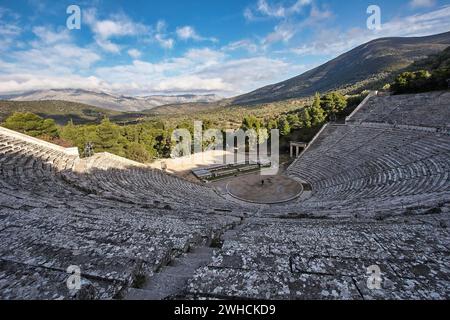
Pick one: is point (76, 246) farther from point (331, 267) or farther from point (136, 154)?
point (136, 154)

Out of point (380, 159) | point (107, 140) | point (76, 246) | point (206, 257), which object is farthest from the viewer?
point (107, 140)

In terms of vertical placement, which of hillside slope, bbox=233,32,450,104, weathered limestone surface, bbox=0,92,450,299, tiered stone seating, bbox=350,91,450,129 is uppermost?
hillside slope, bbox=233,32,450,104

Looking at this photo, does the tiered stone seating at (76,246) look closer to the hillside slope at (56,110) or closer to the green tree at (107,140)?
the green tree at (107,140)

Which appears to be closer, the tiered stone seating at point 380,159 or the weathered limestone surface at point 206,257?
the weathered limestone surface at point 206,257

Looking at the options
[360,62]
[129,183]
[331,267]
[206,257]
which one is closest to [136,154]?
[129,183]

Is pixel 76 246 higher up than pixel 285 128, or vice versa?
pixel 285 128

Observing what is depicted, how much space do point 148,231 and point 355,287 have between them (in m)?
3.39

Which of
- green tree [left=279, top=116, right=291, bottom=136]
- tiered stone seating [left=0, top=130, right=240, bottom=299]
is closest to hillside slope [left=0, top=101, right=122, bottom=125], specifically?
green tree [left=279, top=116, right=291, bottom=136]

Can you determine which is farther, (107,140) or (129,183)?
(107,140)

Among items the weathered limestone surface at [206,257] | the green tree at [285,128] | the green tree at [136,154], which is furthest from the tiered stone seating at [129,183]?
the green tree at [285,128]

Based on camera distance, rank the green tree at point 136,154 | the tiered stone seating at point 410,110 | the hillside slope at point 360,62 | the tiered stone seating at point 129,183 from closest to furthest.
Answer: the tiered stone seating at point 129,183, the tiered stone seating at point 410,110, the green tree at point 136,154, the hillside slope at point 360,62

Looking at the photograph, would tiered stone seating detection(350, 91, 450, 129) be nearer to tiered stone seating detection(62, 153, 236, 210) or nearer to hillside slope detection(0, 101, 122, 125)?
tiered stone seating detection(62, 153, 236, 210)
